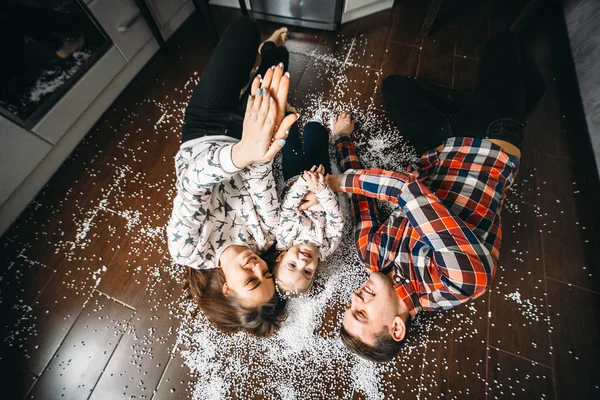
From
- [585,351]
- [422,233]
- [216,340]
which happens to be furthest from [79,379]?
[585,351]

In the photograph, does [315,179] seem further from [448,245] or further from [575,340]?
[575,340]

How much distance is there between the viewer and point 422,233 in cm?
79

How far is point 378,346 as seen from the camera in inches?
32.2

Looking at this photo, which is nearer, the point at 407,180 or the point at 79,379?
the point at 407,180

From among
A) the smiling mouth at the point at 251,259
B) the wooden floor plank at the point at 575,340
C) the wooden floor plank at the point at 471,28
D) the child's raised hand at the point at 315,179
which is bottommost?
the wooden floor plank at the point at 575,340

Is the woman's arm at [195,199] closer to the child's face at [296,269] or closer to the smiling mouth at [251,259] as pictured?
the smiling mouth at [251,259]

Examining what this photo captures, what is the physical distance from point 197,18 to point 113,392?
1886 millimetres

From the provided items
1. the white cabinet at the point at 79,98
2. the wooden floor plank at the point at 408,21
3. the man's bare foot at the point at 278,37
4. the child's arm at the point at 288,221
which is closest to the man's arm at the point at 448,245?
the child's arm at the point at 288,221

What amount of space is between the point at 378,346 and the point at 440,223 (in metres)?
0.42

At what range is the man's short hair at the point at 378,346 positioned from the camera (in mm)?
809

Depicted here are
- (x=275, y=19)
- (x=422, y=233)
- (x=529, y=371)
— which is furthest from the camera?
(x=275, y=19)

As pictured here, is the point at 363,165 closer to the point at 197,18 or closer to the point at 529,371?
the point at 529,371

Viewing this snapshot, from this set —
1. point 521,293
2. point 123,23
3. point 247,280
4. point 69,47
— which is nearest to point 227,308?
point 247,280

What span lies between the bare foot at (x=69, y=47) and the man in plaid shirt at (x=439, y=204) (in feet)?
3.86
